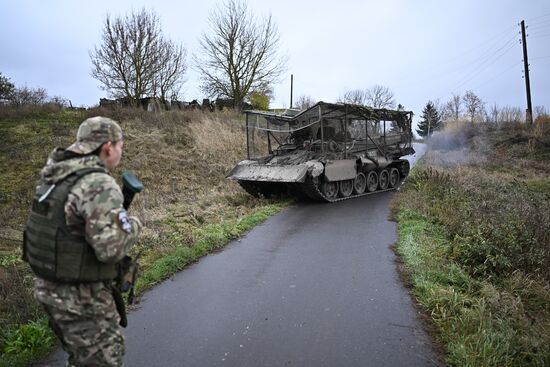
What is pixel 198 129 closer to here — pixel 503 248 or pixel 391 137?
pixel 391 137

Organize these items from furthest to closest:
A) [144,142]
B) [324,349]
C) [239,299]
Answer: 1. [144,142]
2. [239,299]
3. [324,349]

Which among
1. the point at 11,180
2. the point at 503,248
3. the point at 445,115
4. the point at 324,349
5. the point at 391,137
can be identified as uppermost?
the point at 445,115

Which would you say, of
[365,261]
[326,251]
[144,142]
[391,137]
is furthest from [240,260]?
[144,142]

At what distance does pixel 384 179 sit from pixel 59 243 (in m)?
13.7

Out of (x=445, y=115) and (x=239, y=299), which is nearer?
(x=239, y=299)

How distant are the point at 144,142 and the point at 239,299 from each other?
14519 mm

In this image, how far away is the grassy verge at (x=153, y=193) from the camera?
4551 millimetres

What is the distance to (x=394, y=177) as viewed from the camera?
1582 cm

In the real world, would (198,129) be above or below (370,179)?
above

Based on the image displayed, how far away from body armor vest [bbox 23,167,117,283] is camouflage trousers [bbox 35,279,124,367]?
0.08 m

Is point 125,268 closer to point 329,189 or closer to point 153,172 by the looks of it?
point 329,189

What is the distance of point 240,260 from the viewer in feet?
21.3

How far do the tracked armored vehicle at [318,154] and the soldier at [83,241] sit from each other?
8.45 metres

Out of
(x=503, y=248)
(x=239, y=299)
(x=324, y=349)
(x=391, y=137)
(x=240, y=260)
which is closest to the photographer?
(x=324, y=349)
